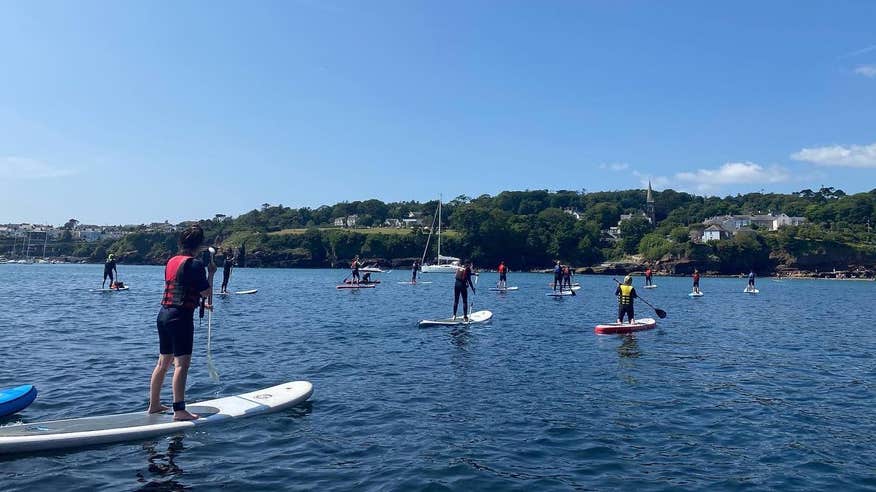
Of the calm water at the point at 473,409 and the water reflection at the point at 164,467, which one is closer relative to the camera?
the water reflection at the point at 164,467

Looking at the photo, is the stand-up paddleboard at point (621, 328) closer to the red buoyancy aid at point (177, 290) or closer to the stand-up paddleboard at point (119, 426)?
the stand-up paddleboard at point (119, 426)

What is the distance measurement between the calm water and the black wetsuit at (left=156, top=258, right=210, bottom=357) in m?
1.30

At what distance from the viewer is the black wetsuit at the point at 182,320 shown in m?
8.41

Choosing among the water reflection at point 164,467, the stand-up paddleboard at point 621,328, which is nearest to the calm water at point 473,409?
the water reflection at point 164,467

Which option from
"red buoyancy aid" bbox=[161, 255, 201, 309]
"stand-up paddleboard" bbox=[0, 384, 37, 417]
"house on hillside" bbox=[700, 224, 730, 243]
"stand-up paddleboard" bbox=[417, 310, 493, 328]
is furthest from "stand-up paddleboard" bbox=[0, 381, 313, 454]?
"house on hillside" bbox=[700, 224, 730, 243]

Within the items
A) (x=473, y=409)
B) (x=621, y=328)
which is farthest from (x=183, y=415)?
(x=621, y=328)

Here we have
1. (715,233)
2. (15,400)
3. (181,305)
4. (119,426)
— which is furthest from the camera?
(715,233)

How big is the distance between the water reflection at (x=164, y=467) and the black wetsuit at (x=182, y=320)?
1.22 m

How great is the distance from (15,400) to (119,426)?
2192mm

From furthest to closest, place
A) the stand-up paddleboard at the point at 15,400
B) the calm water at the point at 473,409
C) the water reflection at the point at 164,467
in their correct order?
the stand-up paddleboard at the point at 15,400 < the calm water at the point at 473,409 < the water reflection at the point at 164,467

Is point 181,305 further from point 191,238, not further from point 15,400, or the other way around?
point 15,400

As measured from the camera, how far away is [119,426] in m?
8.47

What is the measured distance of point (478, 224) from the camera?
17000 centimetres

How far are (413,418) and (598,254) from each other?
16994 centimetres
